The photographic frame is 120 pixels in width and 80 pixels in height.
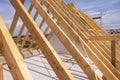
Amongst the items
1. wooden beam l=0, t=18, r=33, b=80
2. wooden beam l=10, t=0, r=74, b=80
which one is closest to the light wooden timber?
wooden beam l=10, t=0, r=74, b=80

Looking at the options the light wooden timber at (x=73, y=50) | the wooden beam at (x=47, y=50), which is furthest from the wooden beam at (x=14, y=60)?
the light wooden timber at (x=73, y=50)

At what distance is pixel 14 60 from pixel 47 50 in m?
0.97

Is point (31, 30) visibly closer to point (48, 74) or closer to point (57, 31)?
point (57, 31)

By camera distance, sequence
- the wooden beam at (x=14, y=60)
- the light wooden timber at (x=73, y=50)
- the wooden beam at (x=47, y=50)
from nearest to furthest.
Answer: the wooden beam at (x=14, y=60), the wooden beam at (x=47, y=50), the light wooden timber at (x=73, y=50)

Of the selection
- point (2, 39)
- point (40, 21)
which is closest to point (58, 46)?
point (40, 21)

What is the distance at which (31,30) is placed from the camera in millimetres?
2641

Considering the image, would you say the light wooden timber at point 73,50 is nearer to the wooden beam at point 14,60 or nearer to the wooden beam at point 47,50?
the wooden beam at point 47,50

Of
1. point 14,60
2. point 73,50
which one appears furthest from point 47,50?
point 14,60

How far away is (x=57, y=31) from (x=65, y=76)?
1.04 m

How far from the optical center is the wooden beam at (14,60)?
4.78ft

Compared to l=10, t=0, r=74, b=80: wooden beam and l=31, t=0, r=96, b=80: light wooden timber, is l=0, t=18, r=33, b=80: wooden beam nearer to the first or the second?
l=10, t=0, r=74, b=80: wooden beam

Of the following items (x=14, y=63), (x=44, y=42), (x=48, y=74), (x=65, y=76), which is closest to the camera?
(x=14, y=63)

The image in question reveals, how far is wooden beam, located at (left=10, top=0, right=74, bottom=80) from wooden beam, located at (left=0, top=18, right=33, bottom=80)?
0.82 meters

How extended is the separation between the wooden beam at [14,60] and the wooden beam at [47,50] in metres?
0.82
